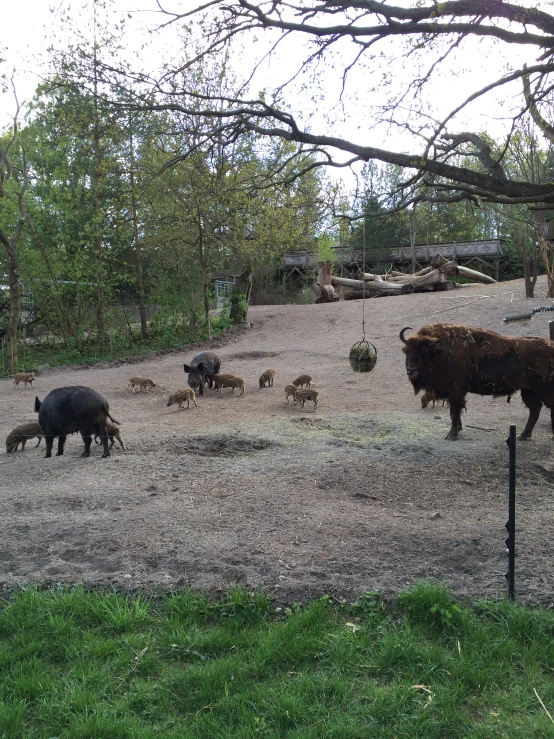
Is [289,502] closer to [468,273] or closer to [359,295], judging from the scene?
[359,295]

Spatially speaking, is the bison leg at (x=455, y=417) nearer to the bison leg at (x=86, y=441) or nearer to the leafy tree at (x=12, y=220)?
the bison leg at (x=86, y=441)

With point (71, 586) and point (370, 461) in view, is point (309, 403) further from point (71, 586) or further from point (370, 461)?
point (71, 586)

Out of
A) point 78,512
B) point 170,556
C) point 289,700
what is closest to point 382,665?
point 289,700

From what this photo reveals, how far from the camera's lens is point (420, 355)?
945cm

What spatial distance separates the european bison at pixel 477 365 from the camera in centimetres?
937

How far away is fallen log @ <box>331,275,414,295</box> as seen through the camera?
1184 inches

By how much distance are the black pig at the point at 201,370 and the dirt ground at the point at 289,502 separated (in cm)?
178

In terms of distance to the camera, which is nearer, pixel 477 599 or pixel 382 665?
pixel 382 665

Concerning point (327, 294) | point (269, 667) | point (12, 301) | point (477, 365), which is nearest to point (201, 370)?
point (477, 365)

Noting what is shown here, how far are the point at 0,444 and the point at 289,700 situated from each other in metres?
9.98

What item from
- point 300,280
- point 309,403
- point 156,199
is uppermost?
point 156,199

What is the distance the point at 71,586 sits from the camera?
4.65 metres

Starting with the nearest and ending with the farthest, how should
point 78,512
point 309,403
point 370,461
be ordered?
1. point 78,512
2. point 370,461
3. point 309,403

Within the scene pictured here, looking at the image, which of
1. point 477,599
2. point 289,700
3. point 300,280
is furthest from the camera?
point 300,280
